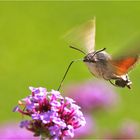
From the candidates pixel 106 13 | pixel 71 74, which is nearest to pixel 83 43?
pixel 71 74

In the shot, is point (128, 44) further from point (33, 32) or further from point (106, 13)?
point (106, 13)

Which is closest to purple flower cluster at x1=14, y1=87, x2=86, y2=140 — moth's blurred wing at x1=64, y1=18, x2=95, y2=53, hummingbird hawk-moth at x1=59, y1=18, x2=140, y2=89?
hummingbird hawk-moth at x1=59, y1=18, x2=140, y2=89

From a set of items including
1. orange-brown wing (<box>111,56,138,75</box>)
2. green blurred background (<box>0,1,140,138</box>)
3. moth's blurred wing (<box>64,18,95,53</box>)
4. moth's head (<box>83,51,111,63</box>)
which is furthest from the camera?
green blurred background (<box>0,1,140,138</box>)

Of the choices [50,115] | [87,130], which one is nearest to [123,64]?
[50,115]

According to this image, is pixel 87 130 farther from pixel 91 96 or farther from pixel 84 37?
pixel 84 37

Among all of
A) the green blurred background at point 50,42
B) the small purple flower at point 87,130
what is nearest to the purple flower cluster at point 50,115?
the small purple flower at point 87,130

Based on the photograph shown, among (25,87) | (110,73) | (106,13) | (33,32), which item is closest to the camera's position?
(110,73)

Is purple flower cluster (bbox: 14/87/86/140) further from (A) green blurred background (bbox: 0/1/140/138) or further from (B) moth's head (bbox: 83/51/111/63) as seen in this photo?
(A) green blurred background (bbox: 0/1/140/138)
